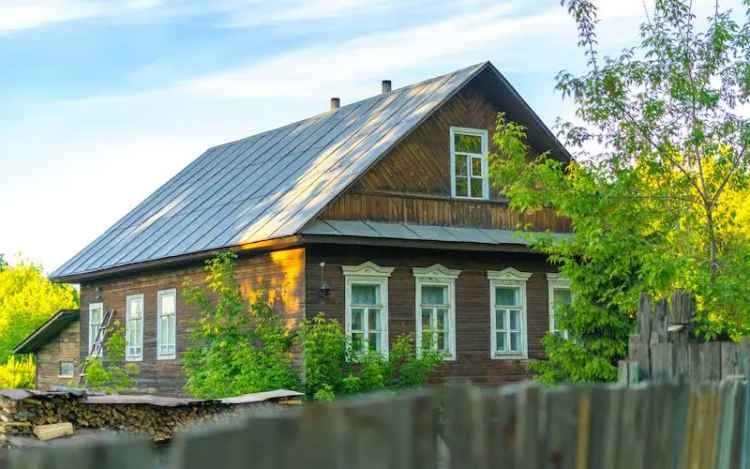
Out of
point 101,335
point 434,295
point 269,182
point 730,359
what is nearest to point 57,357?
point 101,335

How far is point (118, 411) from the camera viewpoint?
1781cm

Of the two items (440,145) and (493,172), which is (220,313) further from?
(493,172)

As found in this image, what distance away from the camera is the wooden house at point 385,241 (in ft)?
72.8

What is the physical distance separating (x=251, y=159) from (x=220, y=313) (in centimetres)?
794

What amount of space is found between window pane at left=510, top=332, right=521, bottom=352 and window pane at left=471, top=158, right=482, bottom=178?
335 cm

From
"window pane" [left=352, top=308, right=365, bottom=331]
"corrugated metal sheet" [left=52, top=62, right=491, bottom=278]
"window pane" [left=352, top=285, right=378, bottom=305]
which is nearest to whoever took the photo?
"window pane" [left=352, top=308, right=365, bottom=331]

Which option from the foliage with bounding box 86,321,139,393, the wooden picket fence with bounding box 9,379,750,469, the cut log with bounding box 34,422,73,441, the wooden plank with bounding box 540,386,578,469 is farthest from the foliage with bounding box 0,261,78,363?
the wooden plank with bounding box 540,386,578,469

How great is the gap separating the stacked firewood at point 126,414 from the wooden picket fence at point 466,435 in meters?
13.6

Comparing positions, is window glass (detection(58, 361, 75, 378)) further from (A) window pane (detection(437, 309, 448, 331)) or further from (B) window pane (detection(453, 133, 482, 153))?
(B) window pane (detection(453, 133, 482, 153))

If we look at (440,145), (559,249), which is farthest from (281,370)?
(559,249)

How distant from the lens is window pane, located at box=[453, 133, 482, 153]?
24656 millimetres

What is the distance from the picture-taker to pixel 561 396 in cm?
346

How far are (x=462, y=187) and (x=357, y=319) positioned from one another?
4033 millimetres

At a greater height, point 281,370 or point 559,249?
point 559,249
